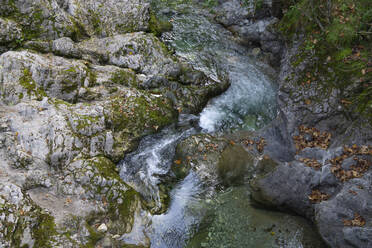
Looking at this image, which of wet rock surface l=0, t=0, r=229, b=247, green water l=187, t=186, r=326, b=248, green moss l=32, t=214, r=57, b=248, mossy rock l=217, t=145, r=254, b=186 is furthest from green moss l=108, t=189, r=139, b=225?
mossy rock l=217, t=145, r=254, b=186

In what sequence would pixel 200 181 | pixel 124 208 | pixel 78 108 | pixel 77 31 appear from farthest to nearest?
pixel 77 31 → pixel 78 108 → pixel 200 181 → pixel 124 208

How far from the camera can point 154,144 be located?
8.59 m

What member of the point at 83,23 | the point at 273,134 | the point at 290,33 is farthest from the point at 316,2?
the point at 83,23

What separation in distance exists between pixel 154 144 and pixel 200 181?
6.55ft

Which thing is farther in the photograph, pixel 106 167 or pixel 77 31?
pixel 77 31

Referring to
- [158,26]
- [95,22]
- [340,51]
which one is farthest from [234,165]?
[95,22]

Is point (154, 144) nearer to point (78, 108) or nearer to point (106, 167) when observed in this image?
point (106, 167)

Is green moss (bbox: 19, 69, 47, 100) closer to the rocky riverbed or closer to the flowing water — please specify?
the rocky riverbed

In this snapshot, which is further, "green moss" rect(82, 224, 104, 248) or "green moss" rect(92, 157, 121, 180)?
"green moss" rect(92, 157, 121, 180)

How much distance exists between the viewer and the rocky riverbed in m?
5.90

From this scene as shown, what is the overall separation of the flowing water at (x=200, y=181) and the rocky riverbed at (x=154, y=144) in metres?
0.04

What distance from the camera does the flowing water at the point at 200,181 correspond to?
6.32 meters

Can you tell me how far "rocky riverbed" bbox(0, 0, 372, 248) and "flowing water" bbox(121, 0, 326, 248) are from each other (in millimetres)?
37

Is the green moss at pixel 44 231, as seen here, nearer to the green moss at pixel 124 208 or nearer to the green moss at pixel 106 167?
the green moss at pixel 124 208
